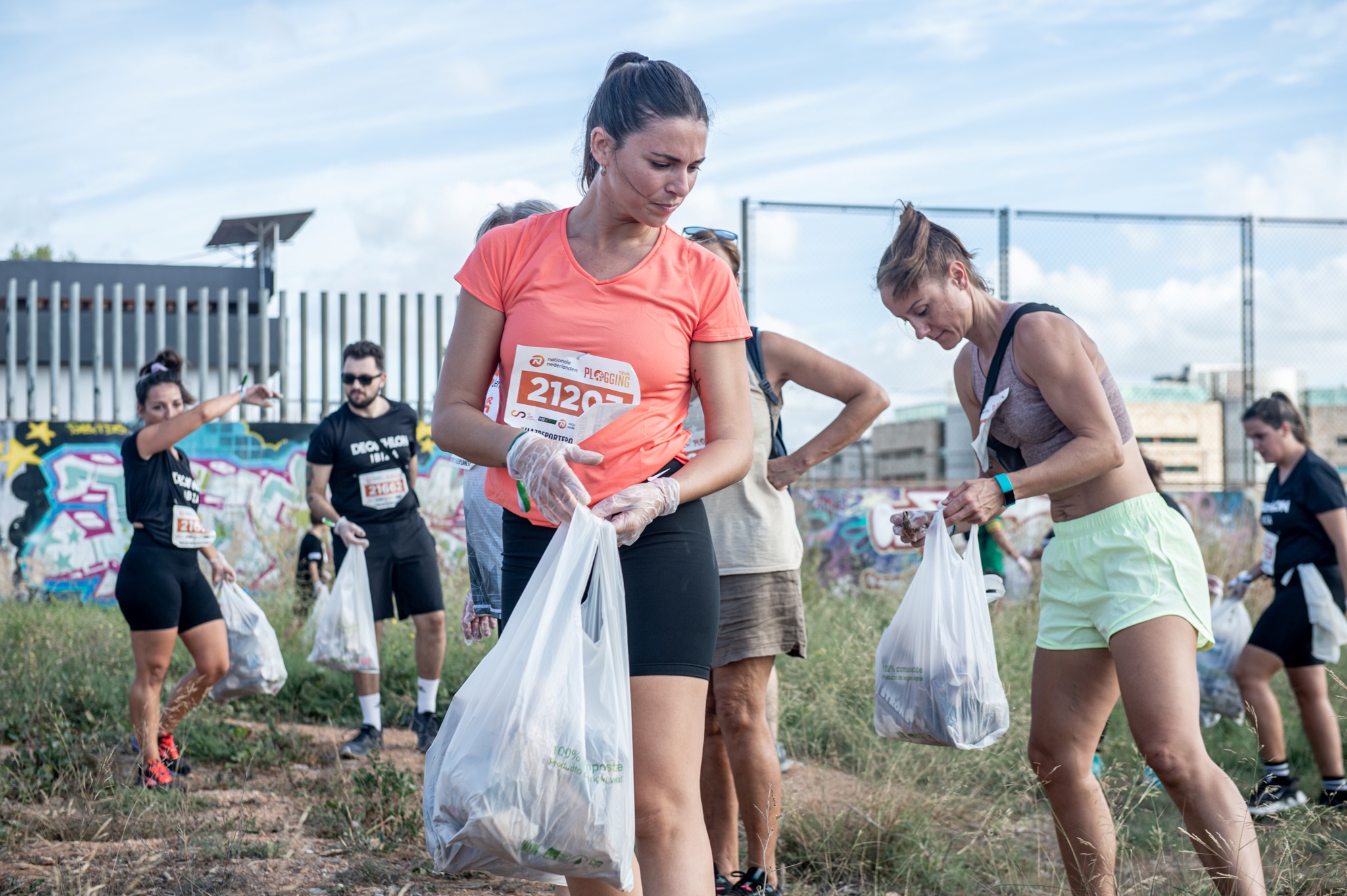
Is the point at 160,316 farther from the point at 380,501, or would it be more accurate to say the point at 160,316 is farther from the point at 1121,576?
the point at 1121,576

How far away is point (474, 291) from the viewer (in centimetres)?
225

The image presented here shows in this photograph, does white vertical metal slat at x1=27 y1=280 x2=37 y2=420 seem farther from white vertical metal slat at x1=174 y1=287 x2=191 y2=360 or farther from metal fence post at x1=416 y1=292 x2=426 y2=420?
metal fence post at x1=416 y1=292 x2=426 y2=420

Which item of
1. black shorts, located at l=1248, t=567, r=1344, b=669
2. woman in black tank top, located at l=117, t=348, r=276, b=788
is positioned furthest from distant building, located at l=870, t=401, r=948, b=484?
woman in black tank top, located at l=117, t=348, r=276, b=788

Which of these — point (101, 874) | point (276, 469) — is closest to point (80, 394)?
point (276, 469)

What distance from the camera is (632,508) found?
205 centimetres

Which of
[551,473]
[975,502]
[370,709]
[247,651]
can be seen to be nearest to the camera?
[551,473]

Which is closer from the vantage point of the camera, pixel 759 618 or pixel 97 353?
pixel 759 618

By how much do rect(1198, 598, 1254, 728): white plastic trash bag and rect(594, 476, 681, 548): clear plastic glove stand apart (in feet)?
15.7

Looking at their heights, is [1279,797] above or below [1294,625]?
below

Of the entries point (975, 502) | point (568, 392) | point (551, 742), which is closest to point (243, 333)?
point (975, 502)

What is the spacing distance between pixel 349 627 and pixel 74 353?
29.7 ft

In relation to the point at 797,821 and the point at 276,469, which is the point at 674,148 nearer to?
the point at 797,821

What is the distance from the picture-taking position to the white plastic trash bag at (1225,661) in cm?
596

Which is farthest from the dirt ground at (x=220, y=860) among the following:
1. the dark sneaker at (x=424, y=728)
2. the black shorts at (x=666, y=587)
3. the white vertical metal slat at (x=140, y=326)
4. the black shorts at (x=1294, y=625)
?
the white vertical metal slat at (x=140, y=326)
